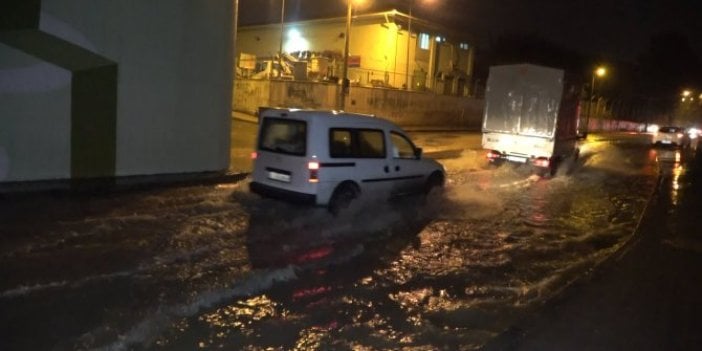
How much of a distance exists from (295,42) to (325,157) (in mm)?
39661

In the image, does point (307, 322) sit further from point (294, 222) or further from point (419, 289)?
point (294, 222)

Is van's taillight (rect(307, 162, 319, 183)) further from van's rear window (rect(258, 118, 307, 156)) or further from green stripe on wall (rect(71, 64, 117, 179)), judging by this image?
green stripe on wall (rect(71, 64, 117, 179))

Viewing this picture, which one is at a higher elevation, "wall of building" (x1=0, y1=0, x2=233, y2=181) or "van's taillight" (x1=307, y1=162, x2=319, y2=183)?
"wall of building" (x1=0, y1=0, x2=233, y2=181)

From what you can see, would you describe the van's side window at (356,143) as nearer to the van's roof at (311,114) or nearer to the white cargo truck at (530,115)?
the van's roof at (311,114)

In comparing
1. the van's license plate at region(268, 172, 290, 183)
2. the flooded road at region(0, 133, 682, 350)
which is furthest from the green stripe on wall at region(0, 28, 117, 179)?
the van's license plate at region(268, 172, 290, 183)

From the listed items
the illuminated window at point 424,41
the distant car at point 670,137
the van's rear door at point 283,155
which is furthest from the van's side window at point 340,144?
the illuminated window at point 424,41

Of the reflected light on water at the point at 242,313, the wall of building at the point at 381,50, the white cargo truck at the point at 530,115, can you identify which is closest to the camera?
the reflected light on water at the point at 242,313

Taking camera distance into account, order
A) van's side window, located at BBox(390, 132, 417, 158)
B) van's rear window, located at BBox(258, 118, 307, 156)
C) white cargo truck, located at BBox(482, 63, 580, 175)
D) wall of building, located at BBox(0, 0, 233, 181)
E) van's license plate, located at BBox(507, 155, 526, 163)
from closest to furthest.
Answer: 1. van's rear window, located at BBox(258, 118, 307, 156)
2. van's side window, located at BBox(390, 132, 417, 158)
3. wall of building, located at BBox(0, 0, 233, 181)
4. white cargo truck, located at BBox(482, 63, 580, 175)
5. van's license plate, located at BBox(507, 155, 526, 163)

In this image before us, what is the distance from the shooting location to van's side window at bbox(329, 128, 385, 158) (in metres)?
9.82

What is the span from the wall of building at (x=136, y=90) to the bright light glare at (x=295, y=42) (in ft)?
108

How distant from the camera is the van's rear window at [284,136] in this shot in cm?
962

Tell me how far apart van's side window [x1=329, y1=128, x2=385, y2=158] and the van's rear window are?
477 mm

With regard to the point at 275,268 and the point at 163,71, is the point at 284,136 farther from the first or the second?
the point at 163,71

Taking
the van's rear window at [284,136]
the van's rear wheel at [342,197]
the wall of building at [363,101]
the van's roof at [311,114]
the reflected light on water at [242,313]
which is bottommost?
the reflected light on water at [242,313]
